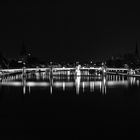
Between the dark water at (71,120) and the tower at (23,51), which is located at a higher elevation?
the tower at (23,51)

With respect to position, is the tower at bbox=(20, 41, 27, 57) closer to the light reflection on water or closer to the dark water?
the light reflection on water

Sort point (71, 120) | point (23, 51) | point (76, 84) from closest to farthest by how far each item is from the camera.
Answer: point (71, 120)
point (76, 84)
point (23, 51)

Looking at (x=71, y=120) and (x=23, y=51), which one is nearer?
(x=71, y=120)

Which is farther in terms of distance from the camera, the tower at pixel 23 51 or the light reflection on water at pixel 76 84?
the tower at pixel 23 51

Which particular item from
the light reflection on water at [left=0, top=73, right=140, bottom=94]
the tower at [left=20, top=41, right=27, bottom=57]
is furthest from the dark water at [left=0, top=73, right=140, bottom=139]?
the tower at [left=20, top=41, right=27, bottom=57]

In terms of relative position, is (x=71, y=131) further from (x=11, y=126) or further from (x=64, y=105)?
(x=64, y=105)

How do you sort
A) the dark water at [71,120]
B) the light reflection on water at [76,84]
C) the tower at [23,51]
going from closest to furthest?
the dark water at [71,120]
the light reflection on water at [76,84]
the tower at [23,51]

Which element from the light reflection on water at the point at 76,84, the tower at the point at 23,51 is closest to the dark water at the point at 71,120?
the light reflection on water at the point at 76,84

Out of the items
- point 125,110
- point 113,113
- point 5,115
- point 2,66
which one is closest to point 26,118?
point 5,115

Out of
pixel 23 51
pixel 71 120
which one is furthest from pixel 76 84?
pixel 23 51

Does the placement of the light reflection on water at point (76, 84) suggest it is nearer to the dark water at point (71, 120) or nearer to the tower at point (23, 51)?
the dark water at point (71, 120)

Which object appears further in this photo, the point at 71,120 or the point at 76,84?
the point at 76,84

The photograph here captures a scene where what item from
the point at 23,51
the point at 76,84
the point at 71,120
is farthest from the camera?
the point at 23,51

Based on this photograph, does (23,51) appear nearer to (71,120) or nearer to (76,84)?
(76,84)
